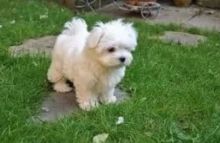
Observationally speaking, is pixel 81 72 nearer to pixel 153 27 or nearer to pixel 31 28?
pixel 31 28

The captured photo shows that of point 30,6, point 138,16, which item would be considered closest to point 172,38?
point 138,16

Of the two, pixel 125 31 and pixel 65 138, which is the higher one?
pixel 125 31

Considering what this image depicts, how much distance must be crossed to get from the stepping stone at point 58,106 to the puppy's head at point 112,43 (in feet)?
1.60

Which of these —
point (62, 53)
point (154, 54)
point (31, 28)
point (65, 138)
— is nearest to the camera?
point (65, 138)

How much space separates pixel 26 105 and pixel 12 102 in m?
0.11

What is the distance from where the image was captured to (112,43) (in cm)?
357

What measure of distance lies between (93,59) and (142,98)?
0.54 m

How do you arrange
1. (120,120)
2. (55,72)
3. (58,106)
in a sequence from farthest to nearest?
(55,72) → (58,106) → (120,120)

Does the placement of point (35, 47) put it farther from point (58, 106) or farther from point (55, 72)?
point (58, 106)

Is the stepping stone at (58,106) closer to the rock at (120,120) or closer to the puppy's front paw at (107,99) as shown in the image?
the puppy's front paw at (107,99)

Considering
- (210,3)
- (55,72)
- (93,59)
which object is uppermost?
(93,59)

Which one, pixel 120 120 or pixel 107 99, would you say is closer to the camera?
pixel 120 120

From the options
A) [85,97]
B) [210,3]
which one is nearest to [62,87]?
[85,97]

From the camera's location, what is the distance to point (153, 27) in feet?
20.7
